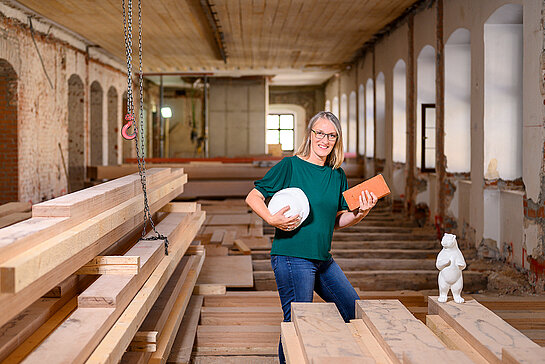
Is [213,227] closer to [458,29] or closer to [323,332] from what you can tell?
[458,29]

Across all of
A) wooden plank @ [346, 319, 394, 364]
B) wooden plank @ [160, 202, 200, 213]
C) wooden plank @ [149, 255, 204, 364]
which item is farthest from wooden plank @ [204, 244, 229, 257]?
wooden plank @ [346, 319, 394, 364]

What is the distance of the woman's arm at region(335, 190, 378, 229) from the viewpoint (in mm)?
2951

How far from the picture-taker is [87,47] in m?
11.9

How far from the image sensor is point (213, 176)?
11352 millimetres

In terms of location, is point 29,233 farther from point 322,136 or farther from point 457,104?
point 457,104

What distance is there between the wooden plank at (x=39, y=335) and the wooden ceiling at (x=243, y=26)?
5550mm

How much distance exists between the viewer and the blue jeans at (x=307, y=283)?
9.60 ft

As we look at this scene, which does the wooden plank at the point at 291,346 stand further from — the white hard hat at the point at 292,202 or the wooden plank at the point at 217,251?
the wooden plank at the point at 217,251

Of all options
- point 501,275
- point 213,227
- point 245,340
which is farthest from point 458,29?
point 245,340

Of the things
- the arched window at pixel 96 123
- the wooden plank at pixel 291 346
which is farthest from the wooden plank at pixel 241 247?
the arched window at pixel 96 123

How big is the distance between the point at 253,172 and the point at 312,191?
837cm

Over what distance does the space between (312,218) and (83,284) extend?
4.49 ft

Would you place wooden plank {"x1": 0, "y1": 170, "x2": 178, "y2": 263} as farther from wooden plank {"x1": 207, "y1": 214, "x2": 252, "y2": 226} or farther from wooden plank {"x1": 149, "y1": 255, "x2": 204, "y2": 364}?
wooden plank {"x1": 207, "y1": 214, "x2": 252, "y2": 226}

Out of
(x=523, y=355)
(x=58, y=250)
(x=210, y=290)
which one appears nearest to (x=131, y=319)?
(x=58, y=250)
